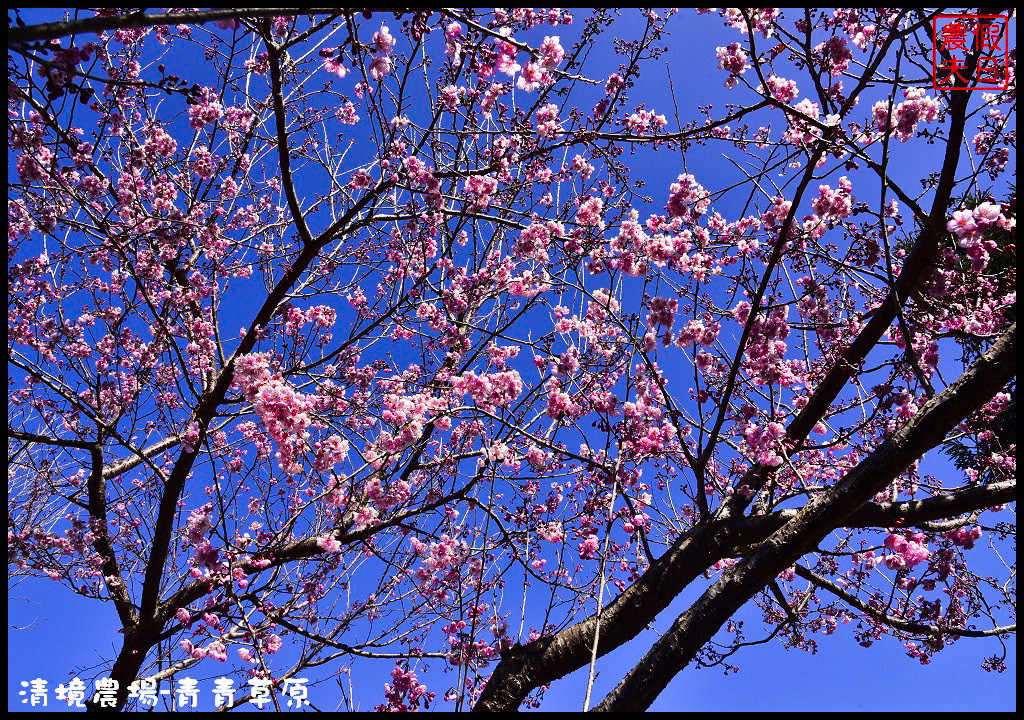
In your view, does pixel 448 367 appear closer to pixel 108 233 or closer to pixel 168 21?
pixel 108 233

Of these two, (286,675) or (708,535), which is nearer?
(708,535)

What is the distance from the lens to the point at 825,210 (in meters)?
4.57

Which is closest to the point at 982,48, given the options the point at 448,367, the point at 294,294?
the point at 448,367

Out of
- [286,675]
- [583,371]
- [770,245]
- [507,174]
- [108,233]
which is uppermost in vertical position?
[507,174]

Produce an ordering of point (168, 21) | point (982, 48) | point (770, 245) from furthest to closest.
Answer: point (770, 245), point (982, 48), point (168, 21)

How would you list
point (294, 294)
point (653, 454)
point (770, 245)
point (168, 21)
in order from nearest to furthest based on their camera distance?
point (168, 21) < point (770, 245) < point (653, 454) < point (294, 294)

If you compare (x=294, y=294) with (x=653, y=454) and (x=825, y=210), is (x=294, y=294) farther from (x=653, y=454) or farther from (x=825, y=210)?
(x=825, y=210)

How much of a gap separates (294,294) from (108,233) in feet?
5.32

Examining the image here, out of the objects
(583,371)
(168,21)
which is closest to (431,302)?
(583,371)

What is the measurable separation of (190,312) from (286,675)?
11.9 feet

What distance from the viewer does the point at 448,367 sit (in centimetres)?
559

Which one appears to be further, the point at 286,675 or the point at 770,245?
the point at 286,675

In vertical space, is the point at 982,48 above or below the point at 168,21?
above

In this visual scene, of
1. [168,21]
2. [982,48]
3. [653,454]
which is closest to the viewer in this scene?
[168,21]
